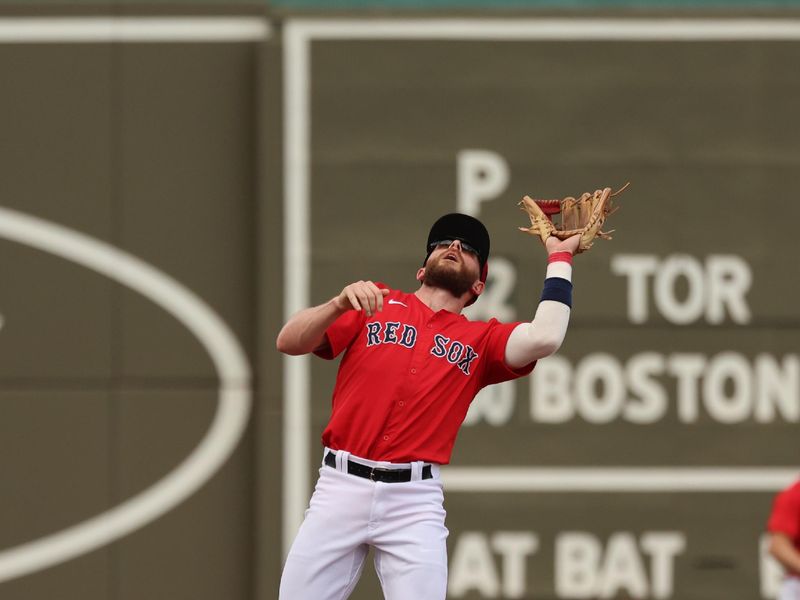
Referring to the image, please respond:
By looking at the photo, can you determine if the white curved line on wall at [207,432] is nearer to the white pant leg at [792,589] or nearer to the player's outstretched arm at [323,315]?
the player's outstretched arm at [323,315]

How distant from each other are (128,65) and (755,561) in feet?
16.6

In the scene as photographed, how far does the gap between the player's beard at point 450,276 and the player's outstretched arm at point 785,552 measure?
1.92 meters

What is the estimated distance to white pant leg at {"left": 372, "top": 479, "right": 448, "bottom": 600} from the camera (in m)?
5.50

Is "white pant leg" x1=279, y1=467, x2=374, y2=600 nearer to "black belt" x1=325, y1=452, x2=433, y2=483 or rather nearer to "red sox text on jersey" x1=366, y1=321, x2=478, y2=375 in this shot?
"black belt" x1=325, y1=452, x2=433, y2=483

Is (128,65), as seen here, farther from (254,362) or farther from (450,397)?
(450,397)

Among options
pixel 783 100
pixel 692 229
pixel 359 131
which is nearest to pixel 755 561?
pixel 692 229

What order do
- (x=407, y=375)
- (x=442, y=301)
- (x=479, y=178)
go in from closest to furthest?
(x=407, y=375) → (x=442, y=301) → (x=479, y=178)

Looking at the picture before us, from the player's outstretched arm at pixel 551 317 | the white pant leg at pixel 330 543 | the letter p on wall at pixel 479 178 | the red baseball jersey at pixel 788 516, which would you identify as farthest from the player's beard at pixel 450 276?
the letter p on wall at pixel 479 178

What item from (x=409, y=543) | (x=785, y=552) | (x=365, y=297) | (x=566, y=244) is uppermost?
(x=566, y=244)

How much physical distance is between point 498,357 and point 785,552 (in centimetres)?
172

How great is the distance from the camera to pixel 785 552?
6.35m

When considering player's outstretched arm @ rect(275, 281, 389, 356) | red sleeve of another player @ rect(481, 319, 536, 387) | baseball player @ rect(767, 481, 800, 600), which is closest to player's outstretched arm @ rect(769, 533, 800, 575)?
baseball player @ rect(767, 481, 800, 600)

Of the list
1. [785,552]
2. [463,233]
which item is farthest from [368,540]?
[785,552]

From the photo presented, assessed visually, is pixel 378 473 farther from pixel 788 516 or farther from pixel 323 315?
pixel 788 516
